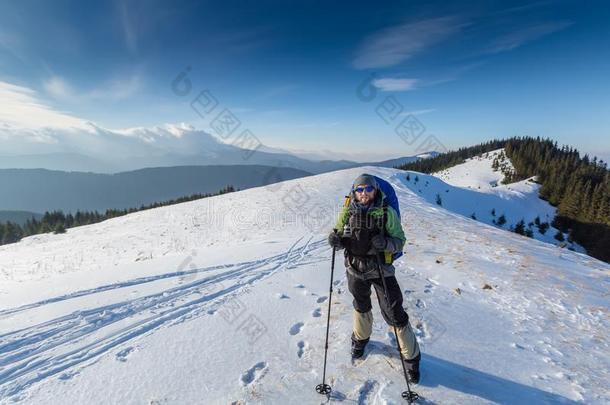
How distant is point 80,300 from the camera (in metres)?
8.61

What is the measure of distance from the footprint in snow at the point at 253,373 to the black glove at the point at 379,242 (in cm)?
307

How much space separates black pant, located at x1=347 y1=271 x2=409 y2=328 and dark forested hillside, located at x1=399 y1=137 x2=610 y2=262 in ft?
239

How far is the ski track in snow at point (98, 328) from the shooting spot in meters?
5.35

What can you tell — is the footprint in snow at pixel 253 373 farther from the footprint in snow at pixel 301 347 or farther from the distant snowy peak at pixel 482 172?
the distant snowy peak at pixel 482 172

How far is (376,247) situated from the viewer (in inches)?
176

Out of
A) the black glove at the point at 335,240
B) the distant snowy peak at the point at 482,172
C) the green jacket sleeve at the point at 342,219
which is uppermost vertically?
the distant snowy peak at the point at 482,172

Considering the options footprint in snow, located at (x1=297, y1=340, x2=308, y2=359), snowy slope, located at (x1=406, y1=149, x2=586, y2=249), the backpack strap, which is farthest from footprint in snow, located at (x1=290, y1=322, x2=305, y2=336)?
snowy slope, located at (x1=406, y1=149, x2=586, y2=249)

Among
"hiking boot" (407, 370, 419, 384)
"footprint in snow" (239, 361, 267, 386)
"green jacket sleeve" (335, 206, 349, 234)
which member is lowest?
"footprint in snow" (239, 361, 267, 386)

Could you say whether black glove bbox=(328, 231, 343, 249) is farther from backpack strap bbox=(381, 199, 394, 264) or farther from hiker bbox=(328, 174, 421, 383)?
backpack strap bbox=(381, 199, 394, 264)

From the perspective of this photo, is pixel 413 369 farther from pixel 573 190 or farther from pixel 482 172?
pixel 482 172

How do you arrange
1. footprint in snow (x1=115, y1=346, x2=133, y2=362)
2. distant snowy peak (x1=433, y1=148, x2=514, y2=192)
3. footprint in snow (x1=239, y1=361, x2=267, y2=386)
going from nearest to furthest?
footprint in snow (x1=239, y1=361, x2=267, y2=386)
footprint in snow (x1=115, y1=346, x2=133, y2=362)
distant snowy peak (x1=433, y1=148, x2=514, y2=192)

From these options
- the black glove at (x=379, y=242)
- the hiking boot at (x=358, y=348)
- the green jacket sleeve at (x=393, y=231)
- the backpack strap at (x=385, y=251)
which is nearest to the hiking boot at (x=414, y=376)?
the hiking boot at (x=358, y=348)

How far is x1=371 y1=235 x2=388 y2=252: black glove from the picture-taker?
4441 millimetres

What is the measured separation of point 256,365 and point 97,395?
2.61 meters
